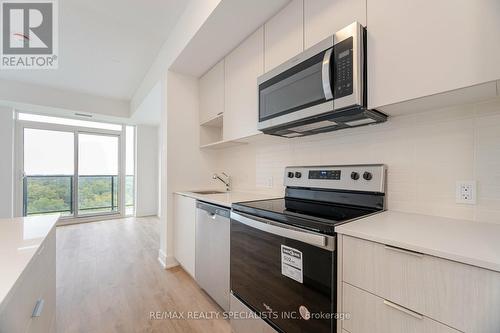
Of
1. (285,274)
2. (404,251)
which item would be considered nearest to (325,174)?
(285,274)

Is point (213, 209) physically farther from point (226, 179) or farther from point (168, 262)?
point (168, 262)

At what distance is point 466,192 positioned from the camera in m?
1.03

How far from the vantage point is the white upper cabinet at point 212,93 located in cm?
240

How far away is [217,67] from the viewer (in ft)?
8.18


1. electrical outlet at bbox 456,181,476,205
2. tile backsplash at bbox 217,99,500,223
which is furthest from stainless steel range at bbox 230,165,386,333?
electrical outlet at bbox 456,181,476,205

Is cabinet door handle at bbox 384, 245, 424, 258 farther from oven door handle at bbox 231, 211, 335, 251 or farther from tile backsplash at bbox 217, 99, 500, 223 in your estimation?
tile backsplash at bbox 217, 99, 500, 223

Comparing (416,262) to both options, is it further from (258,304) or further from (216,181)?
(216,181)

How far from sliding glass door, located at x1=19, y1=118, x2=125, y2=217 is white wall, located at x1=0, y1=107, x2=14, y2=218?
0.24 metres

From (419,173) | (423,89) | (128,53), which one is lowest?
(419,173)

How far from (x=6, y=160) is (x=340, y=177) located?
18.1 feet

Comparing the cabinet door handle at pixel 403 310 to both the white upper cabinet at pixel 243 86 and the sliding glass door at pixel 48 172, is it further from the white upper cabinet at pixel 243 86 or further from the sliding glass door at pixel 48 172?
the sliding glass door at pixel 48 172

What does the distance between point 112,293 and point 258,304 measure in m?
1.56

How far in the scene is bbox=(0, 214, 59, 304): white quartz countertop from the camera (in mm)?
629

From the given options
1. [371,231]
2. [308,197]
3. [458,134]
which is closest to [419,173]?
[458,134]
